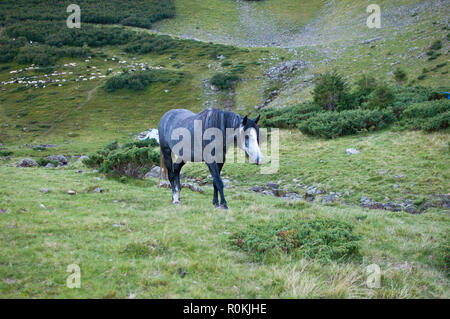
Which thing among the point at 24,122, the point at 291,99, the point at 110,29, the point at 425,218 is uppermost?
the point at 110,29

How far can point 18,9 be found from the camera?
257 ft

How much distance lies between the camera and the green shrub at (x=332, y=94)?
22.3 m

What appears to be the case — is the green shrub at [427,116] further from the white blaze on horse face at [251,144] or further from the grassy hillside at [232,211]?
the white blaze on horse face at [251,144]

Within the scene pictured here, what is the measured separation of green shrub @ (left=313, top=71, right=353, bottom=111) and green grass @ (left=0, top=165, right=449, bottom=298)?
1626cm

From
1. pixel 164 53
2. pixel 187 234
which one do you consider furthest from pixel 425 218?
pixel 164 53

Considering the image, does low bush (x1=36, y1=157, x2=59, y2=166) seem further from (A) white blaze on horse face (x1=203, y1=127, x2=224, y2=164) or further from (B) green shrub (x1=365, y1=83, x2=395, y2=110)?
(B) green shrub (x1=365, y1=83, x2=395, y2=110)

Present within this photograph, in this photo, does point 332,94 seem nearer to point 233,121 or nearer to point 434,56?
point 233,121

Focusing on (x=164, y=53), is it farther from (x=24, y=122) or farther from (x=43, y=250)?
(x=43, y=250)

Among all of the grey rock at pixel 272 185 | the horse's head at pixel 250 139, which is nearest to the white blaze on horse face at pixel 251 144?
the horse's head at pixel 250 139

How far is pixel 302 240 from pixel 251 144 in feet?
8.68

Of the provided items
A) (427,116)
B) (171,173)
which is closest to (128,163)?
(171,173)

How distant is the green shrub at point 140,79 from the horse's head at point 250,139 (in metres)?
41.2

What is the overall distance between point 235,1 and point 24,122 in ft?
274
